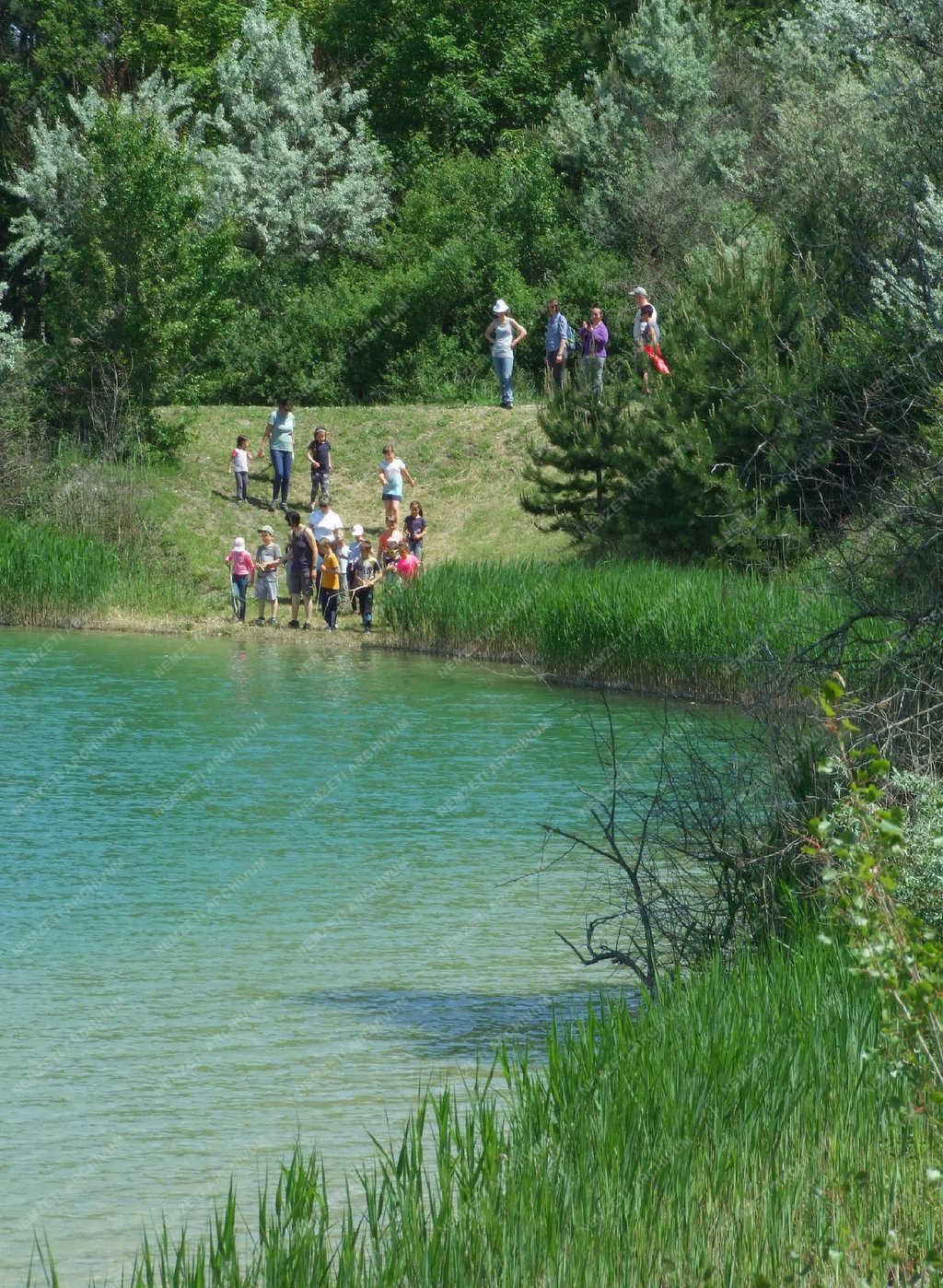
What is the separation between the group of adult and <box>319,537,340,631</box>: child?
15.3 feet

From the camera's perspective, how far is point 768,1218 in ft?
16.4

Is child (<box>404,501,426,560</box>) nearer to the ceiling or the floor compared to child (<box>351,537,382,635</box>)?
nearer to the ceiling

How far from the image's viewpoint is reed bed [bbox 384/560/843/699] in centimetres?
2111

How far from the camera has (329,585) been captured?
95.5ft

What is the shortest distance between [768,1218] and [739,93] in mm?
40947

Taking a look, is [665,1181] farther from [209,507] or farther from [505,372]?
[505,372]

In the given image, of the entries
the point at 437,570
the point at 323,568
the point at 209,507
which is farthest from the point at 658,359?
the point at 209,507

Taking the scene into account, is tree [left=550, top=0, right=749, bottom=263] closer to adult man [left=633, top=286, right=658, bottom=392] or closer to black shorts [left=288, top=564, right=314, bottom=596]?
adult man [left=633, top=286, right=658, bottom=392]

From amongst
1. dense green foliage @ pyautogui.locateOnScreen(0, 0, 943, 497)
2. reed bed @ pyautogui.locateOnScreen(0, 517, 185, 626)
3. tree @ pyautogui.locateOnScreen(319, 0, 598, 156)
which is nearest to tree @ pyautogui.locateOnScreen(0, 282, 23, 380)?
dense green foliage @ pyautogui.locateOnScreen(0, 0, 943, 497)

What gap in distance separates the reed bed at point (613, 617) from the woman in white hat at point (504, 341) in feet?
29.3

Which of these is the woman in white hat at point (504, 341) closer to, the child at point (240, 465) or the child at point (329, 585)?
the child at point (240, 465)

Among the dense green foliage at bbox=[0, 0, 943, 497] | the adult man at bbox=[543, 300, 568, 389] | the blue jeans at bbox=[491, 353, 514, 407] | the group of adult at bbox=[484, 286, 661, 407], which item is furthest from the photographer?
the blue jeans at bbox=[491, 353, 514, 407]

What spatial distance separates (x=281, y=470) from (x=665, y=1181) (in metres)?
29.4

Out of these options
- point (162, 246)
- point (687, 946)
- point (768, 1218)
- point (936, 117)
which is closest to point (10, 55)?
point (162, 246)
